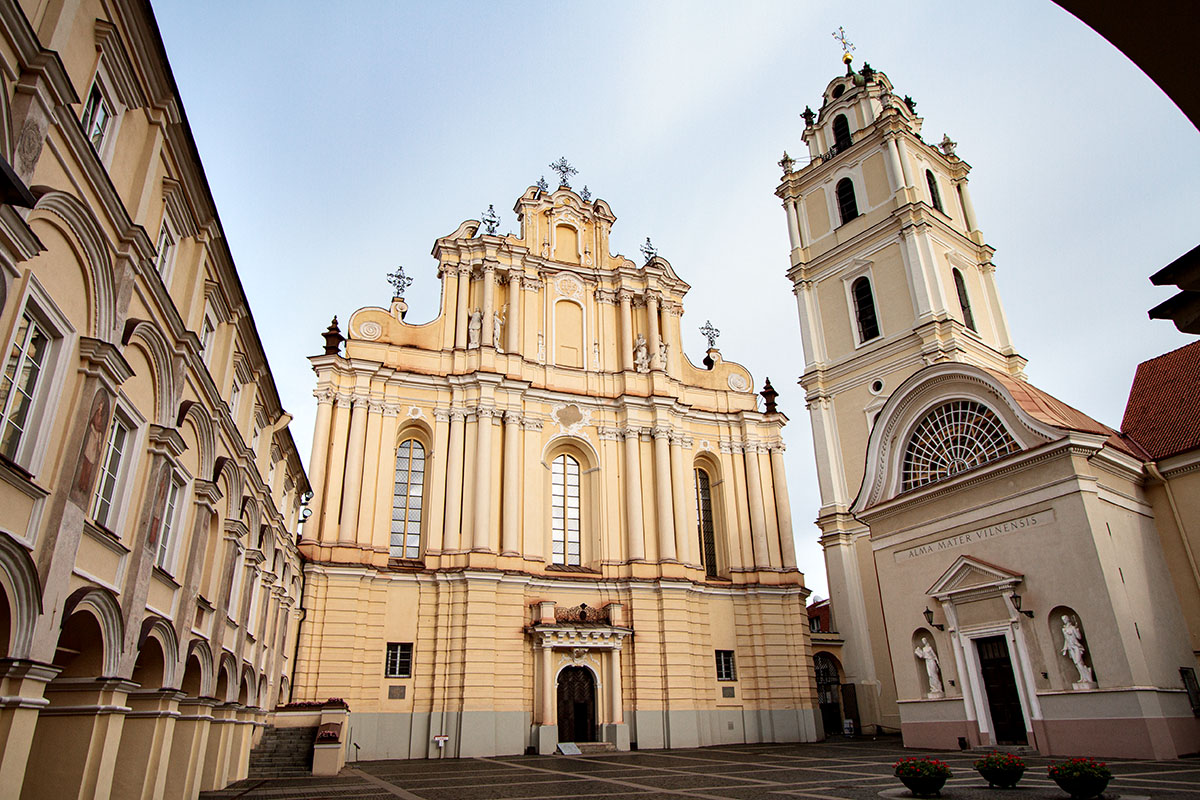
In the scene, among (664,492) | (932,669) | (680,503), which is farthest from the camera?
(680,503)

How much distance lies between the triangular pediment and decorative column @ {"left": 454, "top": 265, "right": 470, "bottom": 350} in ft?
59.3

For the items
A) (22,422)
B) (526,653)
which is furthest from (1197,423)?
(22,422)

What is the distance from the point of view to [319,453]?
26297 mm

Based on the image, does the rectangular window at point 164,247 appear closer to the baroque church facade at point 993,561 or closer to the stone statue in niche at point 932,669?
the baroque church facade at point 993,561

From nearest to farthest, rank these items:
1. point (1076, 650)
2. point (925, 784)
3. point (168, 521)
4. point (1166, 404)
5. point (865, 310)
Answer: point (168, 521)
point (925, 784)
point (1076, 650)
point (1166, 404)
point (865, 310)

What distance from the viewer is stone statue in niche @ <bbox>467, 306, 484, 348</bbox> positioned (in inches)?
1168

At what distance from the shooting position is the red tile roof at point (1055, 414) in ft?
64.7

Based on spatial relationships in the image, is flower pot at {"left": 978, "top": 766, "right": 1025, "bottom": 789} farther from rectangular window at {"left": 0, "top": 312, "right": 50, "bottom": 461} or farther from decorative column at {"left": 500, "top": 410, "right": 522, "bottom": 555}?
decorative column at {"left": 500, "top": 410, "right": 522, "bottom": 555}

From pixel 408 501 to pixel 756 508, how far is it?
1367cm

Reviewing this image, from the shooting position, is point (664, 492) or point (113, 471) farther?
point (664, 492)

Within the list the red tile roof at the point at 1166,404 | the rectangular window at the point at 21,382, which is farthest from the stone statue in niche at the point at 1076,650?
the rectangular window at the point at 21,382

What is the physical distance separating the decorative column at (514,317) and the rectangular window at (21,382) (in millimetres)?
22489

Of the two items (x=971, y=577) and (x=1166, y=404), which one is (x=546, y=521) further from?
(x=1166, y=404)

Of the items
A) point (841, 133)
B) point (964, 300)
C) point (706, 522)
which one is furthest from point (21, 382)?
point (841, 133)
